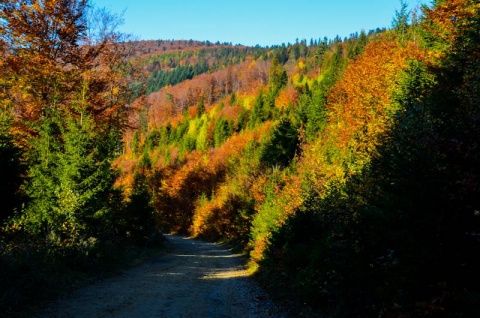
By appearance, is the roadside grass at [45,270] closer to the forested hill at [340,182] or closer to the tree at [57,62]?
the forested hill at [340,182]

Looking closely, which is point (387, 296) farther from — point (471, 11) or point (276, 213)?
point (471, 11)

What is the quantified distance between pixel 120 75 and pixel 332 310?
16916mm

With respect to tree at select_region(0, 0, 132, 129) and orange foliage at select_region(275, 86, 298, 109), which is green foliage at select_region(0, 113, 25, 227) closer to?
tree at select_region(0, 0, 132, 129)

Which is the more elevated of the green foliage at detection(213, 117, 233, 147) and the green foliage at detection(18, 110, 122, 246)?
the green foliage at detection(213, 117, 233, 147)

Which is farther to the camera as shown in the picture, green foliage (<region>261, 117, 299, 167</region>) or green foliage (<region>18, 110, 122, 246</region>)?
green foliage (<region>261, 117, 299, 167</region>)

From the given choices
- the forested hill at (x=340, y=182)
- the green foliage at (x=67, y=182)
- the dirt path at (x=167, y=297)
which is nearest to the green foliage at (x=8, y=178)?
the forested hill at (x=340, y=182)

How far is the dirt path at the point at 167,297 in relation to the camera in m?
9.66

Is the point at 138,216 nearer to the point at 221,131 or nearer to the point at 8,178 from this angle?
the point at 8,178

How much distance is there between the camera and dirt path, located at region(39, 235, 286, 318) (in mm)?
9664

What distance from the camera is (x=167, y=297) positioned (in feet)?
38.0

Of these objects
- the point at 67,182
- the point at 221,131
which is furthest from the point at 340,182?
the point at 221,131

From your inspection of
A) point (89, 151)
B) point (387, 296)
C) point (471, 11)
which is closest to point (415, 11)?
point (471, 11)

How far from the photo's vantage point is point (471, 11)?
792 inches

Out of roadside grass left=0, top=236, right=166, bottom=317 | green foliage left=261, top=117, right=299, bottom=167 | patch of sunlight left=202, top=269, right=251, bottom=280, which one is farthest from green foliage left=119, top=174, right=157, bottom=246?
green foliage left=261, top=117, right=299, bottom=167
